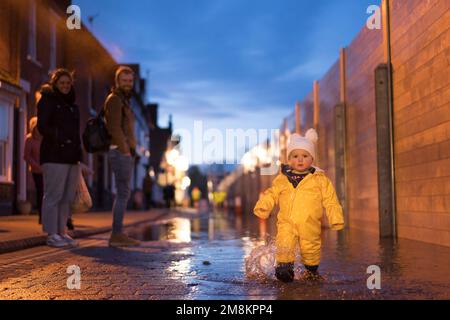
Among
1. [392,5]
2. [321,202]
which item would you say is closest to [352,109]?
[392,5]

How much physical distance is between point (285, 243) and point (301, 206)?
0.32 meters

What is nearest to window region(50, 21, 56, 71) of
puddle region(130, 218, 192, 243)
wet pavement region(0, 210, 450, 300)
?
puddle region(130, 218, 192, 243)

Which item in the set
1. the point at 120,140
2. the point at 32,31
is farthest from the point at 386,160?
the point at 32,31

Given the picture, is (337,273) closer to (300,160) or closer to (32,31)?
(300,160)

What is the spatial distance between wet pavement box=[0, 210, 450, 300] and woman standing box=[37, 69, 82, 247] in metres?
0.39

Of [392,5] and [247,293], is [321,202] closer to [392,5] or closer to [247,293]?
[247,293]

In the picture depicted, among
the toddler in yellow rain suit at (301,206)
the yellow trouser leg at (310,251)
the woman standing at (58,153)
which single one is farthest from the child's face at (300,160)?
the woman standing at (58,153)

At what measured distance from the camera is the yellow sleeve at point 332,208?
189 inches

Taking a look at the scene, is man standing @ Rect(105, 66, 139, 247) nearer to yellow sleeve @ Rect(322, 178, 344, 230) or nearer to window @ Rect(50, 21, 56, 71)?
yellow sleeve @ Rect(322, 178, 344, 230)

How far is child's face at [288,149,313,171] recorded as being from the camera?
16.3 ft

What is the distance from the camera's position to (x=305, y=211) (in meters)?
4.88

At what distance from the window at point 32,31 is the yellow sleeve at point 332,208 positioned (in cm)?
1542
